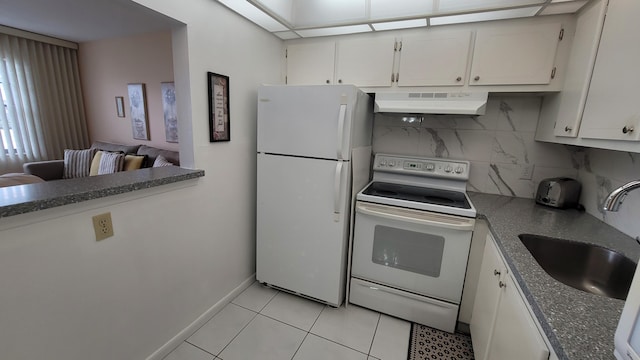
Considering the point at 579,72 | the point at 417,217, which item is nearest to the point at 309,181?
the point at 417,217

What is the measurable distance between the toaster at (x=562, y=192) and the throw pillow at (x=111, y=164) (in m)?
4.11

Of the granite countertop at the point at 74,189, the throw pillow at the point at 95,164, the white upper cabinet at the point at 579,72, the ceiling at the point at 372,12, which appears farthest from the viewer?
the throw pillow at the point at 95,164

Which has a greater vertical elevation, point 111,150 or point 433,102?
point 433,102

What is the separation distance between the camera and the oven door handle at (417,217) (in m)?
1.61

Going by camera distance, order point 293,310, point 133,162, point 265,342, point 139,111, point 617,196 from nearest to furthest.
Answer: point 617,196
point 265,342
point 293,310
point 133,162
point 139,111

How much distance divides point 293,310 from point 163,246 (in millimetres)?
1076

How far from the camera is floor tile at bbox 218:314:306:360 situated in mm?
1591

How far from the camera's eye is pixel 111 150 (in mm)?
3562

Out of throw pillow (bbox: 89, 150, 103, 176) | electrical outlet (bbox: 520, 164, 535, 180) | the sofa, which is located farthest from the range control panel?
throw pillow (bbox: 89, 150, 103, 176)

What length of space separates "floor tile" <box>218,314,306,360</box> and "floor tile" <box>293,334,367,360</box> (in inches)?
2.0

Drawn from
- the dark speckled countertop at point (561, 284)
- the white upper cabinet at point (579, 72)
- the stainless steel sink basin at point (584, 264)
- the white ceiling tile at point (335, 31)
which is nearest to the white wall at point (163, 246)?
the white ceiling tile at point (335, 31)

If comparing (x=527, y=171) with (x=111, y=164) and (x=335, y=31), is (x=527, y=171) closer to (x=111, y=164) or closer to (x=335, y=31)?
(x=335, y=31)

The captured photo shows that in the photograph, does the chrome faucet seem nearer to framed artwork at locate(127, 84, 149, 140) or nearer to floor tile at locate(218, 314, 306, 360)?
floor tile at locate(218, 314, 306, 360)

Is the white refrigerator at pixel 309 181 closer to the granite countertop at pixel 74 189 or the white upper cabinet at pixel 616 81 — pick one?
the granite countertop at pixel 74 189
